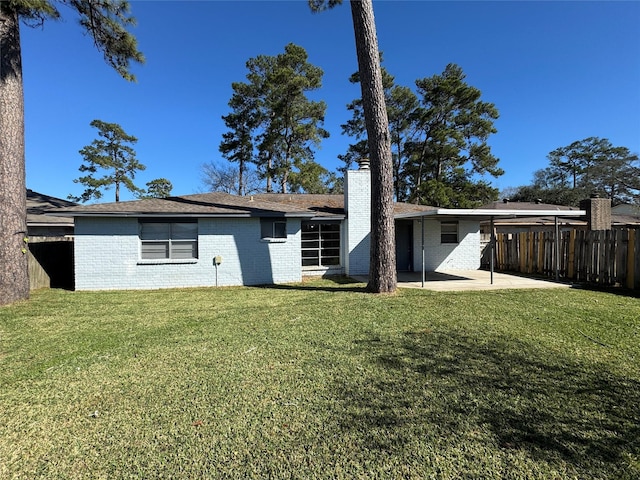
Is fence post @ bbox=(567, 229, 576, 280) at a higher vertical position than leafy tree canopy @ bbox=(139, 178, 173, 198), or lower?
lower

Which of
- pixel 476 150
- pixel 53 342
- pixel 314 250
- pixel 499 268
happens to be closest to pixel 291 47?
pixel 476 150

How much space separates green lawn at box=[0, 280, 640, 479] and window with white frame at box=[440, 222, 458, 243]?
772cm

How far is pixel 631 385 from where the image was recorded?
3410 mm

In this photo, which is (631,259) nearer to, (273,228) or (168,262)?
(273,228)

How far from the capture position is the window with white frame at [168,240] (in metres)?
10.3

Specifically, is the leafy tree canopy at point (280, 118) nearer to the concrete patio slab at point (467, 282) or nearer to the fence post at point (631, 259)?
the concrete patio slab at point (467, 282)

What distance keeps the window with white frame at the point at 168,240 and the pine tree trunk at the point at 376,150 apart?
6.04 metres

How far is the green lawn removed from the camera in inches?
91.3

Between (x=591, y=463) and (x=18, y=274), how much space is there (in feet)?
36.1

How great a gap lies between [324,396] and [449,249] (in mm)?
12143

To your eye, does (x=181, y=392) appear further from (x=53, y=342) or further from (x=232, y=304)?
(x=232, y=304)

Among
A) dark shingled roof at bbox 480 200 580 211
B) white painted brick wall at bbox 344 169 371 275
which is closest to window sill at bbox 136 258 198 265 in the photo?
white painted brick wall at bbox 344 169 371 275

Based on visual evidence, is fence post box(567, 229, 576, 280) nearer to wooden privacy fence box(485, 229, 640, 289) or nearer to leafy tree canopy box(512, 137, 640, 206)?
wooden privacy fence box(485, 229, 640, 289)

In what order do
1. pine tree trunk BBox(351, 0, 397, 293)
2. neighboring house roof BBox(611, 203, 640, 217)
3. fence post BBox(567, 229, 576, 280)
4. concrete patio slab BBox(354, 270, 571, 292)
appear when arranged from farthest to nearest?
neighboring house roof BBox(611, 203, 640, 217)
fence post BBox(567, 229, 576, 280)
concrete patio slab BBox(354, 270, 571, 292)
pine tree trunk BBox(351, 0, 397, 293)
